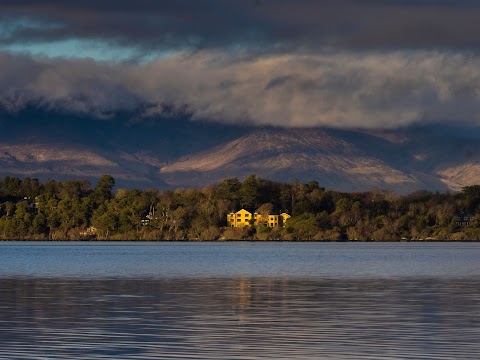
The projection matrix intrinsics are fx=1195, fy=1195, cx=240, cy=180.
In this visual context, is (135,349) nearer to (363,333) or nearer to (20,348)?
(20,348)

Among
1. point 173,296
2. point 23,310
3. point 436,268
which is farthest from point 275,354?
point 436,268

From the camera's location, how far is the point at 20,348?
3672cm

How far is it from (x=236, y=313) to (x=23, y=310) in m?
9.10

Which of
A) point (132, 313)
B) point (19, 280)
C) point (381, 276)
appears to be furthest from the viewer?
point (381, 276)

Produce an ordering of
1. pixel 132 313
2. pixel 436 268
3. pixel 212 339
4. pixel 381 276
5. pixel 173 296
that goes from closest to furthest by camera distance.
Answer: pixel 212 339 → pixel 132 313 → pixel 173 296 → pixel 381 276 → pixel 436 268

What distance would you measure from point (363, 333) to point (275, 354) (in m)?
6.13

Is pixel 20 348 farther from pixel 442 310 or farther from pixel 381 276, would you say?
pixel 381 276

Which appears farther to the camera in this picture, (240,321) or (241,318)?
(241,318)

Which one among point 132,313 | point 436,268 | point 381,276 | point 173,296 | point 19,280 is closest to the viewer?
point 132,313

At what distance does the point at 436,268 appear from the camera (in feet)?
325

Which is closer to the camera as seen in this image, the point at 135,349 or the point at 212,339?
the point at 135,349

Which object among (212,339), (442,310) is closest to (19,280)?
(442,310)

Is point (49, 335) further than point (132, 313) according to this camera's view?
No

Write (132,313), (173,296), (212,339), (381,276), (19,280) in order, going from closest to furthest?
1. (212,339)
2. (132,313)
3. (173,296)
4. (19,280)
5. (381,276)
